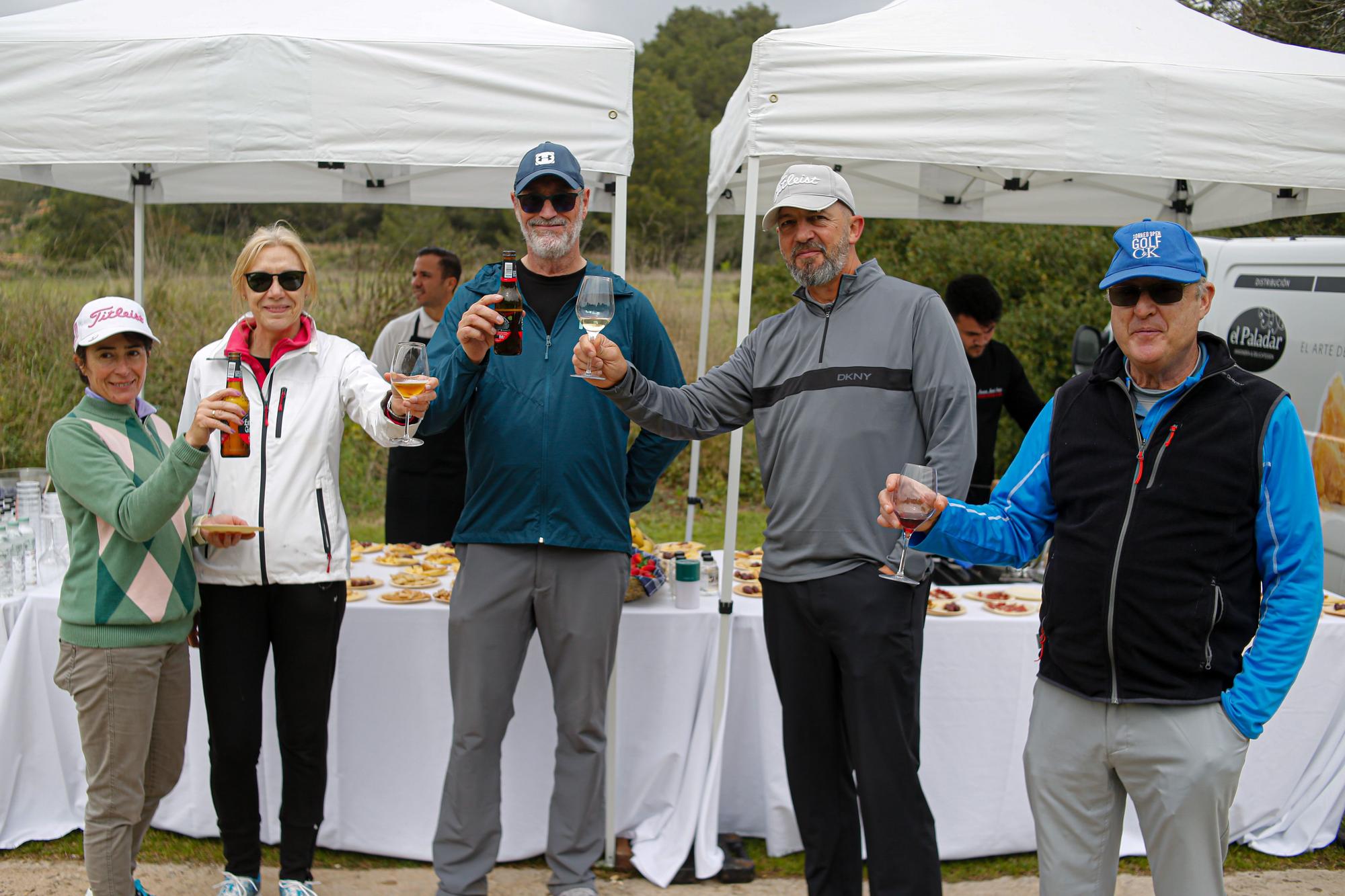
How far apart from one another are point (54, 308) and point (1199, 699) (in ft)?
32.2

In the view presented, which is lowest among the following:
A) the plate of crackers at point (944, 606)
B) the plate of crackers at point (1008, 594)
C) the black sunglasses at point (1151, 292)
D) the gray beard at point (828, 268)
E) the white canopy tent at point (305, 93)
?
the plate of crackers at point (944, 606)

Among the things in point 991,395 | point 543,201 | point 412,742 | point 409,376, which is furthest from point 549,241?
point 991,395

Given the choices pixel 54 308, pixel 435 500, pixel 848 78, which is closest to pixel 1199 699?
pixel 848 78

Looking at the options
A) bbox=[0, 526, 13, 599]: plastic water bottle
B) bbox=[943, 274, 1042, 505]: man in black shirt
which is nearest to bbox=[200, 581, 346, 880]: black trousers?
bbox=[0, 526, 13, 599]: plastic water bottle

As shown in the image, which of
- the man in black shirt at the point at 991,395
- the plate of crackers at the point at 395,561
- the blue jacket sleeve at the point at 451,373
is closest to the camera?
the blue jacket sleeve at the point at 451,373

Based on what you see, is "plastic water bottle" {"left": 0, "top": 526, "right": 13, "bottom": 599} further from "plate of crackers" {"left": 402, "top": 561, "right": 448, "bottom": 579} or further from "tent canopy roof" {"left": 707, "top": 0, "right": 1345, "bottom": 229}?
"tent canopy roof" {"left": 707, "top": 0, "right": 1345, "bottom": 229}

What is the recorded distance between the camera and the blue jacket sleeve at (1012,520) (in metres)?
2.30

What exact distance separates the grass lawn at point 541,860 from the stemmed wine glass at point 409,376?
1.69 m

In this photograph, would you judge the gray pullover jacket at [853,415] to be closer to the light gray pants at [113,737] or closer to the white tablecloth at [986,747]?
the white tablecloth at [986,747]

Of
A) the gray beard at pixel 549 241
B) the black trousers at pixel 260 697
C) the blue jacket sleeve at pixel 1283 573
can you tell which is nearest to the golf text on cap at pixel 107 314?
the black trousers at pixel 260 697

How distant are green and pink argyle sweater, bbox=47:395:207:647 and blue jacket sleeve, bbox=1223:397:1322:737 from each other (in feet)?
7.67

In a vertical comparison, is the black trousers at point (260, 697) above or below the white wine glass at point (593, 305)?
below

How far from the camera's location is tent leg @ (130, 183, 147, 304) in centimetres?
431

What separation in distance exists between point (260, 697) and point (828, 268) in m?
1.97
